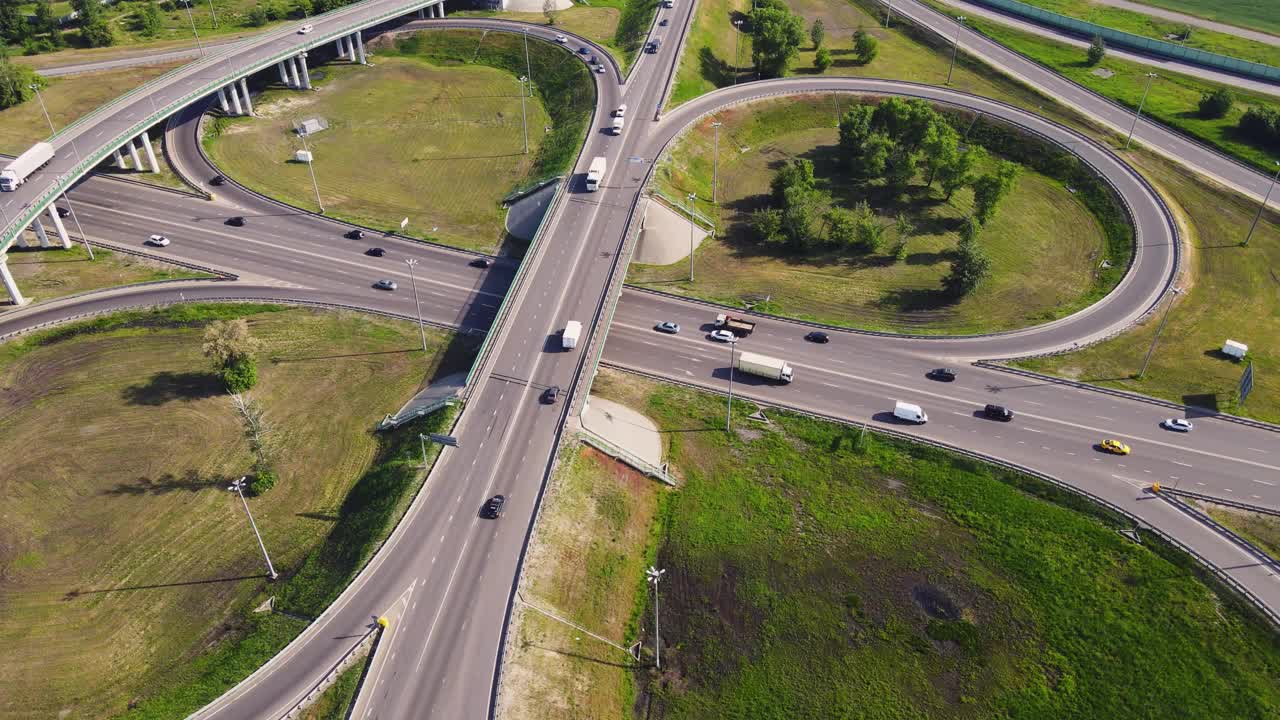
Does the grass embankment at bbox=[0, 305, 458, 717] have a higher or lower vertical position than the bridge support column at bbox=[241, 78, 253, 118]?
lower

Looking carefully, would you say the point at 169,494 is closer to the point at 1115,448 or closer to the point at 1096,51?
the point at 1115,448

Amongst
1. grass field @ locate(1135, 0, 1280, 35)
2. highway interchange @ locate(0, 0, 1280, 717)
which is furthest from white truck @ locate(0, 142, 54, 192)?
grass field @ locate(1135, 0, 1280, 35)

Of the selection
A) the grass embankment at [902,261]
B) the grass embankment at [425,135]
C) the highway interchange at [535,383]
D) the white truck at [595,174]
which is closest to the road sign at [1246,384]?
the highway interchange at [535,383]

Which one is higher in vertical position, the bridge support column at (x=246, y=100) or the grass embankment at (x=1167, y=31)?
the grass embankment at (x=1167, y=31)

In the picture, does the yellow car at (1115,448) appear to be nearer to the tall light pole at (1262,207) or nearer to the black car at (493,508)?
the tall light pole at (1262,207)

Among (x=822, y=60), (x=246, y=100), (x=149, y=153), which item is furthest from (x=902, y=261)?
(x=246, y=100)

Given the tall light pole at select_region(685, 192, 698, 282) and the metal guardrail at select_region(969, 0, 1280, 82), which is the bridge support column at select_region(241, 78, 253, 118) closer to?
the tall light pole at select_region(685, 192, 698, 282)
